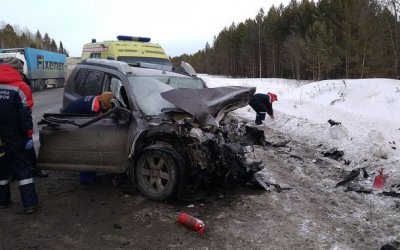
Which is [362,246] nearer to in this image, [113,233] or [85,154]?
[113,233]

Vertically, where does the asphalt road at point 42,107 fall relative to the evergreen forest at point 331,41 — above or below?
below

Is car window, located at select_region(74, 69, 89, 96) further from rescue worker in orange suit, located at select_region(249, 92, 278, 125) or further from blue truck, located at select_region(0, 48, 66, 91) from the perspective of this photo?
blue truck, located at select_region(0, 48, 66, 91)

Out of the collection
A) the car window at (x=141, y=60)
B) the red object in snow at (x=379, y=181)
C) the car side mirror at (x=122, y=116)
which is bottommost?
the red object in snow at (x=379, y=181)

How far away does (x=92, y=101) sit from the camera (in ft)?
19.0

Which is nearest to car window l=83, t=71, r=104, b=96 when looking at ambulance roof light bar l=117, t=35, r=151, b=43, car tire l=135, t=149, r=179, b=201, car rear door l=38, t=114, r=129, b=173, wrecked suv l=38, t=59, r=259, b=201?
wrecked suv l=38, t=59, r=259, b=201

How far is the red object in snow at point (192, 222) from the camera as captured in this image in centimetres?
447

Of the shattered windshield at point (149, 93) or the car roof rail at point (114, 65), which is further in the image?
the car roof rail at point (114, 65)

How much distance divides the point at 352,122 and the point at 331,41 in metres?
37.7

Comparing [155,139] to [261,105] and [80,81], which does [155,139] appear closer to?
[80,81]

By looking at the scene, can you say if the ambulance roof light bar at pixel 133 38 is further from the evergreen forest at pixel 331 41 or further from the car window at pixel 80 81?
the evergreen forest at pixel 331 41

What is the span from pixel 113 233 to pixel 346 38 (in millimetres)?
43635

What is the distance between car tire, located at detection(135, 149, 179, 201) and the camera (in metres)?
5.13

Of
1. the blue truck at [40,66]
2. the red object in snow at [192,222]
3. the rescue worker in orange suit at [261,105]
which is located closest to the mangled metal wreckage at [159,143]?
the red object in snow at [192,222]

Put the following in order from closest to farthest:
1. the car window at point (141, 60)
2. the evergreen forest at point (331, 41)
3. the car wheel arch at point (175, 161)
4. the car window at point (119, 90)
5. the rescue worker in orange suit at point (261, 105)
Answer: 1. the car wheel arch at point (175, 161)
2. the car window at point (119, 90)
3. the rescue worker in orange suit at point (261, 105)
4. the car window at point (141, 60)
5. the evergreen forest at point (331, 41)
